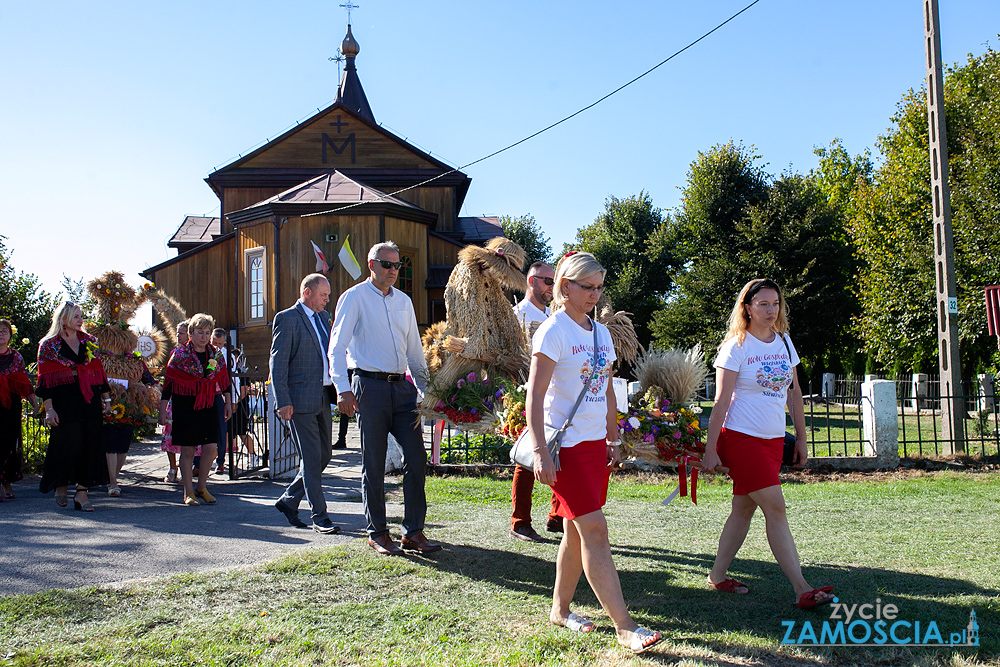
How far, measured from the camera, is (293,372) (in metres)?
6.16

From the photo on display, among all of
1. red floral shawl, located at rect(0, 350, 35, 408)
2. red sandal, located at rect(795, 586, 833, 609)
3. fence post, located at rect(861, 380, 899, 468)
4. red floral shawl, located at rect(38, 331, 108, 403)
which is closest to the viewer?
red sandal, located at rect(795, 586, 833, 609)

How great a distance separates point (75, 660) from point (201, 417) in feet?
14.9

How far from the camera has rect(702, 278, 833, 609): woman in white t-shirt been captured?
13.8ft

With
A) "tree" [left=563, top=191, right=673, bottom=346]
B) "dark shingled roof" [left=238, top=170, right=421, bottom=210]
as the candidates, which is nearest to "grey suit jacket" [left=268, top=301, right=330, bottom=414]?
"dark shingled roof" [left=238, top=170, right=421, bottom=210]

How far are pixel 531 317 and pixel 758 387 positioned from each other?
2.20m

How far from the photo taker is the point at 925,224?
25.4 m

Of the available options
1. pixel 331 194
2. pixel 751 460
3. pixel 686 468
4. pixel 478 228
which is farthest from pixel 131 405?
pixel 478 228

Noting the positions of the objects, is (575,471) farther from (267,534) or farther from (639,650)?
(267,534)

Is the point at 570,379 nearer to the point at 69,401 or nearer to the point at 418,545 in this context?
the point at 418,545

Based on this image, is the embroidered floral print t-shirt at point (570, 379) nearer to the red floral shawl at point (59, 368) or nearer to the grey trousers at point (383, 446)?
the grey trousers at point (383, 446)

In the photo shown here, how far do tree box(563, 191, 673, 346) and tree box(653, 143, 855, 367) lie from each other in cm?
1135

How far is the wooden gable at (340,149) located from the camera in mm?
28078

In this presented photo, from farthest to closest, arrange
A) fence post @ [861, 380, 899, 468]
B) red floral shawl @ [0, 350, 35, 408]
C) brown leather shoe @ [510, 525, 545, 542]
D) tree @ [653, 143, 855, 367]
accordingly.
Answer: tree @ [653, 143, 855, 367] → fence post @ [861, 380, 899, 468] → red floral shawl @ [0, 350, 35, 408] → brown leather shoe @ [510, 525, 545, 542]

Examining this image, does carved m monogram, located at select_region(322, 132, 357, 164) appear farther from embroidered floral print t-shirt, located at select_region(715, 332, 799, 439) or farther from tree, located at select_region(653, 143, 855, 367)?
embroidered floral print t-shirt, located at select_region(715, 332, 799, 439)
